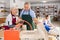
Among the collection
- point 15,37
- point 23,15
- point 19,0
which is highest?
point 19,0

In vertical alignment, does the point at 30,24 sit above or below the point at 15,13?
below

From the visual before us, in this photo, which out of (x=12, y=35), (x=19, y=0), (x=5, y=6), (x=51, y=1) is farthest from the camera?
(x=51, y=1)

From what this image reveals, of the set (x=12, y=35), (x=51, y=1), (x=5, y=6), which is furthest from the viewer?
(x=51, y=1)

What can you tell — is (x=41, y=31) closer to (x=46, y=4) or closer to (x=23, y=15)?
(x=23, y=15)

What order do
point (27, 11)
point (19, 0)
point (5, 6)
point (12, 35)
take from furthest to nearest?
point (5, 6), point (19, 0), point (27, 11), point (12, 35)

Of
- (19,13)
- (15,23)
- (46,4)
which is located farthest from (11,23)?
(46,4)

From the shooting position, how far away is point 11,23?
1.92 metres

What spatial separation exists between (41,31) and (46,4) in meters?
1.91

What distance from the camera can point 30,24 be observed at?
1928 mm

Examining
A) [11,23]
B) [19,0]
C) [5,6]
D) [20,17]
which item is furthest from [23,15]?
[5,6]

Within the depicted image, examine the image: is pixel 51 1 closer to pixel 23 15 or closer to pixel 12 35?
pixel 23 15

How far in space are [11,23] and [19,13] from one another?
0.19 meters

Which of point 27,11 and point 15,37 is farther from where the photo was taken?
point 27,11

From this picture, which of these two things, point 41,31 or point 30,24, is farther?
point 30,24
